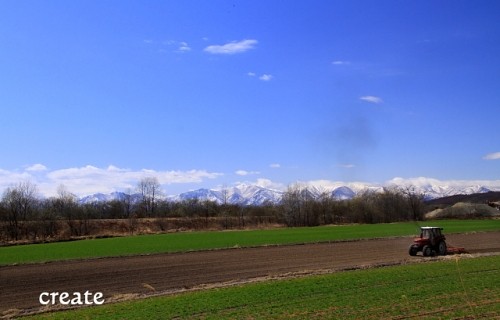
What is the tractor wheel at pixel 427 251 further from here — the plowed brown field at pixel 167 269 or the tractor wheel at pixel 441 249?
the plowed brown field at pixel 167 269

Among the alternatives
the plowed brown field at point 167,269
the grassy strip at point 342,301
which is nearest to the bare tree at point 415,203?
the plowed brown field at point 167,269

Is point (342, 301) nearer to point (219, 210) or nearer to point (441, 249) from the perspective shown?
point (441, 249)

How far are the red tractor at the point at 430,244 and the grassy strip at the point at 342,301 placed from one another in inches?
558

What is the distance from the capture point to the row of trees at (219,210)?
110694 millimetres

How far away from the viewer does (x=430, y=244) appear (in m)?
39.9

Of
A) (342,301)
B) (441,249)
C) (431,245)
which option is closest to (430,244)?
(431,245)

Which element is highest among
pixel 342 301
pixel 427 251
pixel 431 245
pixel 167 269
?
pixel 431 245

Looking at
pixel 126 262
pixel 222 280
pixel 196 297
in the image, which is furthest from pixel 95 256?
pixel 196 297

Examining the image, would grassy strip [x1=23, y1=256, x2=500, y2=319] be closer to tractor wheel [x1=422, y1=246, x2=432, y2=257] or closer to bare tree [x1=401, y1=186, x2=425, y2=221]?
tractor wheel [x1=422, y1=246, x2=432, y2=257]

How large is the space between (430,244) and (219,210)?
126 metres

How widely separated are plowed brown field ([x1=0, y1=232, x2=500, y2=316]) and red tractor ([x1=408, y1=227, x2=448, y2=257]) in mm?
1384

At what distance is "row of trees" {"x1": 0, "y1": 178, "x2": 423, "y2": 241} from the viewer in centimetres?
11069

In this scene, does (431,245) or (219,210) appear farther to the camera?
(219,210)

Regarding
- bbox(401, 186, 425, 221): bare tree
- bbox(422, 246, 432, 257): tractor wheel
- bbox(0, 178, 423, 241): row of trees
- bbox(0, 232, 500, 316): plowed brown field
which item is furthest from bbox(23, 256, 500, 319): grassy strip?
bbox(401, 186, 425, 221): bare tree
